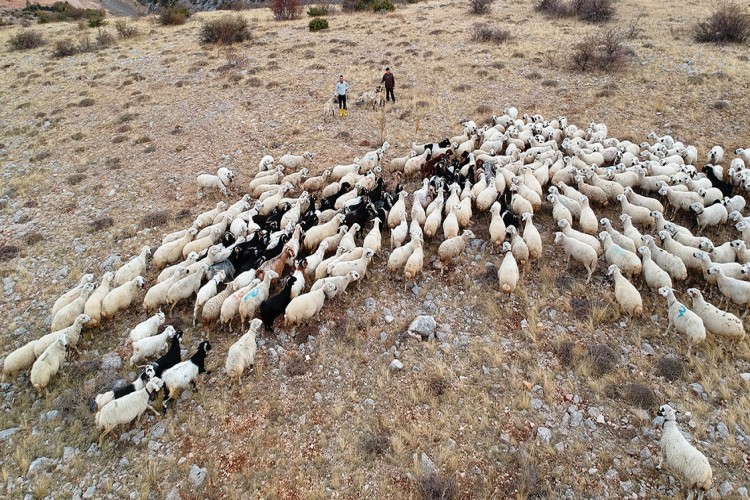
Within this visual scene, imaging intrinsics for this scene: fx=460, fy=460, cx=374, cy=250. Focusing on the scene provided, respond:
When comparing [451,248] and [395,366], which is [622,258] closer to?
[451,248]

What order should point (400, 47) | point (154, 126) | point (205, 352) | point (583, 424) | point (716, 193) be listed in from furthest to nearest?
point (400, 47)
point (154, 126)
point (716, 193)
point (205, 352)
point (583, 424)

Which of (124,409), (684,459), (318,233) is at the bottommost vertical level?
(684,459)

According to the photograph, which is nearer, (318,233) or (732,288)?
(732,288)

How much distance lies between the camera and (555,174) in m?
12.5

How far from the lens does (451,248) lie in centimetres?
1019

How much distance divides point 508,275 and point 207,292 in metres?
6.04

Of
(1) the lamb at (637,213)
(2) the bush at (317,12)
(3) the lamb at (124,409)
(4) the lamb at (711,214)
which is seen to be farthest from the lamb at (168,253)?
(2) the bush at (317,12)

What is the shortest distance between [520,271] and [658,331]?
275 cm

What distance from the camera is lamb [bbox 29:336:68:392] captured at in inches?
304

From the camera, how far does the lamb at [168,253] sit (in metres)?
10.6

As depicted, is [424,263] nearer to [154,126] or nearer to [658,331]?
[658,331]

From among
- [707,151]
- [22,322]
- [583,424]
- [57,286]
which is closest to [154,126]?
[57,286]

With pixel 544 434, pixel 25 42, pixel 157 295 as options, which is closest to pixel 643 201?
pixel 544 434

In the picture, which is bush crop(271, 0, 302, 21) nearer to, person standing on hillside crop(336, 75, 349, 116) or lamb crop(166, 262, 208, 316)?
person standing on hillside crop(336, 75, 349, 116)
